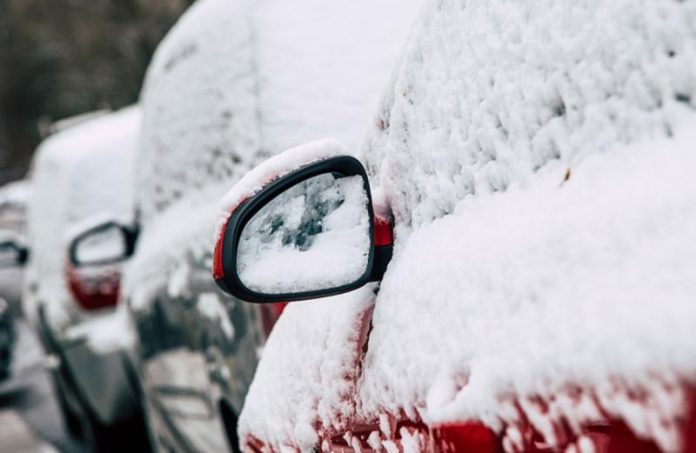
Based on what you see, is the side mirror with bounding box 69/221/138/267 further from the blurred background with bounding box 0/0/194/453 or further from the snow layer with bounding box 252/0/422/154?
the blurred background with bounding box 0/0/194/453

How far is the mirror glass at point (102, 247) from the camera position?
4.35 metres

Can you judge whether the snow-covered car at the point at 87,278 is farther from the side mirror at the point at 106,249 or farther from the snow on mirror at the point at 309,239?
the snow on mirror at the point at 309,239

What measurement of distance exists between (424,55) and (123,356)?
11.3ft

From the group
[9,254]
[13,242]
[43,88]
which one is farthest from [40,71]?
[9,254]

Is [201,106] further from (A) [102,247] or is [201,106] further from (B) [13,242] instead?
(B) [13,242]

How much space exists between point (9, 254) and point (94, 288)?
2.00 metres

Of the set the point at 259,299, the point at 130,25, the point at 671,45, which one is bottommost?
the point at 259,299

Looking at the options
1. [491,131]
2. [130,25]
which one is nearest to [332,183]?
[491,131]

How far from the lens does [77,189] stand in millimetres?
5605

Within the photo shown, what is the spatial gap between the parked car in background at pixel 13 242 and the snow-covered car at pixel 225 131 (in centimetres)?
364

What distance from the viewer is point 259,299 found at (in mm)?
1651

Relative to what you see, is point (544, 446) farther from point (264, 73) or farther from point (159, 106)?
point (159, 106)

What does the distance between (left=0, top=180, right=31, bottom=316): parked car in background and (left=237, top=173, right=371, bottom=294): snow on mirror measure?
18.1 feet

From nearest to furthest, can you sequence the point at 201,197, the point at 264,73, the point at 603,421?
1. the point at 603,421
2. the point at 264,73
3. the point at 201,197
